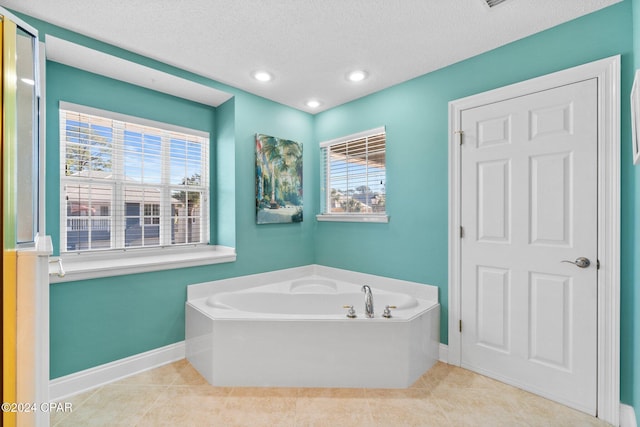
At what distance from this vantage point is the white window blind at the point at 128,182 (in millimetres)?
2371

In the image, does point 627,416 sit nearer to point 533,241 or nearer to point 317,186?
point 533,241

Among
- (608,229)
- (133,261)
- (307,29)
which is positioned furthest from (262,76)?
(608,229)

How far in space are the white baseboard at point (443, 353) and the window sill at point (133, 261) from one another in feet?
6.58

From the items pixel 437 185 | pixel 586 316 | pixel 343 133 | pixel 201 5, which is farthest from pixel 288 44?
pixel 586 316

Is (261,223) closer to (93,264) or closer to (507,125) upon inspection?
(93,264)

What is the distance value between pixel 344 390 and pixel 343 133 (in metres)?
2.44

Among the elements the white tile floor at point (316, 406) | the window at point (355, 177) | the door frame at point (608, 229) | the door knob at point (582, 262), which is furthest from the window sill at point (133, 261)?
the door frame at point (608, 229)

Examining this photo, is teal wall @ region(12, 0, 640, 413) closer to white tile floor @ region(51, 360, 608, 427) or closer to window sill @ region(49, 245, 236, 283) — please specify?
window sill @ region(49, 245, 236, 283)

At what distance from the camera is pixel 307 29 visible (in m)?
2.01

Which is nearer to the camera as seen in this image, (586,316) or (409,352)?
(586,316)

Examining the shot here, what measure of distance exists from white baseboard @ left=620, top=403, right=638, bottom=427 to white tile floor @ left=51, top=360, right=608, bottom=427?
10 centimetres

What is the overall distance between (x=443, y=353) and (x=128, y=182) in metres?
3.05

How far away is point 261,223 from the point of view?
3143 mm

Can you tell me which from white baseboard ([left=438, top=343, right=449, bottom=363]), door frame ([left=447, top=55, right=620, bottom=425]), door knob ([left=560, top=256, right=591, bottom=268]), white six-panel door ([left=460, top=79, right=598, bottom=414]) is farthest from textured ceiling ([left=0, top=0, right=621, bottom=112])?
white baseboard ([left=438, top=343, right=449, bottom=363])
